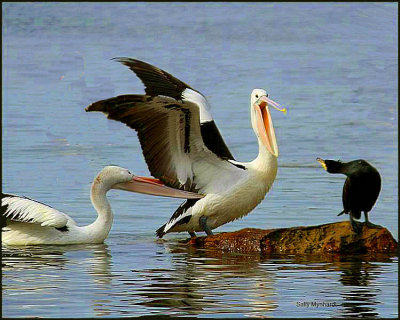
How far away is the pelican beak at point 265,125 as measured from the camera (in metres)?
9.81

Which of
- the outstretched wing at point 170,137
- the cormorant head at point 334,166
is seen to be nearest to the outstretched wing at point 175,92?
the outstretched wing at point 170,137

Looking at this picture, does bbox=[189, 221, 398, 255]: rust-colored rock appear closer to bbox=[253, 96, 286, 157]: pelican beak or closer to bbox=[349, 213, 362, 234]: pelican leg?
bbox=[349, 213, 362, 234]: pelican leg

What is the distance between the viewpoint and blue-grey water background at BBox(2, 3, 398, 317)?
7.41m

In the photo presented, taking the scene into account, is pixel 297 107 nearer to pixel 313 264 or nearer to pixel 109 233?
pixel 109 233

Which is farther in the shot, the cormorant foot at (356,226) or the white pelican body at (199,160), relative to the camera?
the white pelican body at (199,160)

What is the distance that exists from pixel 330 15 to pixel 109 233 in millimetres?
21946

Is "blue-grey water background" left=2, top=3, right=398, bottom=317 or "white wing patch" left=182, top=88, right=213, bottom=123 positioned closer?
"blue-grey water background" left=2, top=3, right=398, bottom=317

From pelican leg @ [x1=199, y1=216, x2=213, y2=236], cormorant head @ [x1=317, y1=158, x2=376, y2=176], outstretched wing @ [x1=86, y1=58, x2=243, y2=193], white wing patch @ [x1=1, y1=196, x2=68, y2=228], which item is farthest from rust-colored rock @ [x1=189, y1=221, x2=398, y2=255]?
white wing patch @ [x1=1, y1=196, x2=68, y2=228]

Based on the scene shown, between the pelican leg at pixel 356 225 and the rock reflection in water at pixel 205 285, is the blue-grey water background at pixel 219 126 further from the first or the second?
the pelican leg at pixel 356 225

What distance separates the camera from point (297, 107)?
18.3 metres

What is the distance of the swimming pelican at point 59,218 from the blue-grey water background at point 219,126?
0.51ft

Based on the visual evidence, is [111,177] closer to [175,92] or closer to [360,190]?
[175,92]

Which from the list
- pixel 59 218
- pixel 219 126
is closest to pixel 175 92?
pixel 59 218

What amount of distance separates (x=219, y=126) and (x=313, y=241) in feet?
24.3
